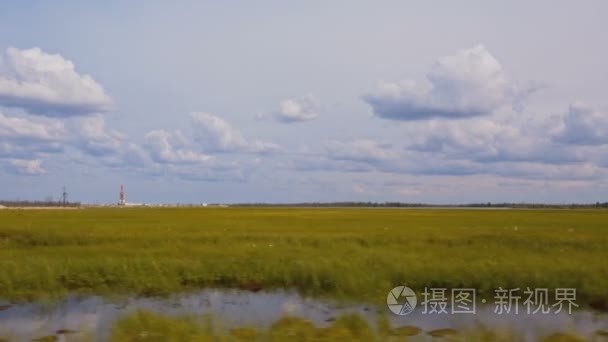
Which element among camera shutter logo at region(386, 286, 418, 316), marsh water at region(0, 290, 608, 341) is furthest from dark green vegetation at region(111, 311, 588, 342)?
camera shutter logo at region(386, 286, 418, 316)

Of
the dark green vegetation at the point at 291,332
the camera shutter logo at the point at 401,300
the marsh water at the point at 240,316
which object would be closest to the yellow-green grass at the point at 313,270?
the camera shutter logo at the point at 401,300

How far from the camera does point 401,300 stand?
656 inches

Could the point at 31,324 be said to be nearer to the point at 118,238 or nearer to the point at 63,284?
the point at 63,284

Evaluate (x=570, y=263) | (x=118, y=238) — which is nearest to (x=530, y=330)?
(x=570, y=263)

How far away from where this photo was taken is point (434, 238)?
3064 centimetres

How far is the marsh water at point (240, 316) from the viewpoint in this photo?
42.8 feet

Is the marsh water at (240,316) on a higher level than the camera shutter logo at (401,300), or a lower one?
lower

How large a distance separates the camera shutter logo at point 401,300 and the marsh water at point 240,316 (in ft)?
1.10

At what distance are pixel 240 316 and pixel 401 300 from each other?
4.76m

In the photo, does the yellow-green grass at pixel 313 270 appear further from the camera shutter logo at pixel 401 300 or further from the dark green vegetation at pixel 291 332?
the dark green vegetation at pixel 291 332

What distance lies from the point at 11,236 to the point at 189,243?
12507mm

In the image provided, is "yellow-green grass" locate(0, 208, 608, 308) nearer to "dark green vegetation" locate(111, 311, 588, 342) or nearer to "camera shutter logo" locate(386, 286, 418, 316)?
"camera shutter logo" locate(386, 286, 418, 316)

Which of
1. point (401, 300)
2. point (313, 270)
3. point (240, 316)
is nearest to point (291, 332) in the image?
point (240, 316)

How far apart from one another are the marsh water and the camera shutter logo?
13.2 inches
